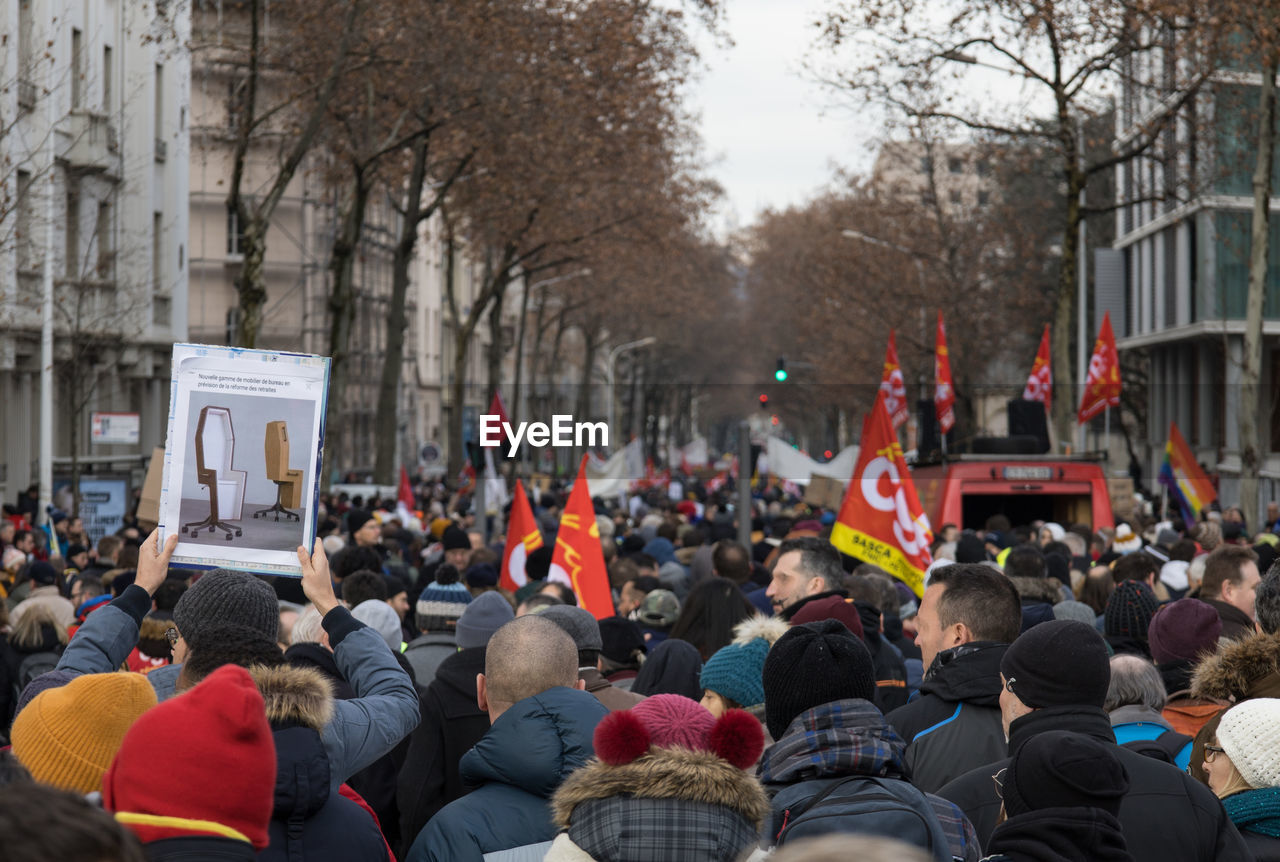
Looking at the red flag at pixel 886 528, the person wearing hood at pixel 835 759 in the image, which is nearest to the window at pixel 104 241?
the red flag at pixel 886 528

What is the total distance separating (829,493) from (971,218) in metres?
23.9

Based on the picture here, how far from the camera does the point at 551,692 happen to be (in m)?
4.39

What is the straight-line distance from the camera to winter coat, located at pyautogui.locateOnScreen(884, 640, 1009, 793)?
16.9 feet

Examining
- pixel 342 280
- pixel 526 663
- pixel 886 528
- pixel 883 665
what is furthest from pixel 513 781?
pixel 342 280

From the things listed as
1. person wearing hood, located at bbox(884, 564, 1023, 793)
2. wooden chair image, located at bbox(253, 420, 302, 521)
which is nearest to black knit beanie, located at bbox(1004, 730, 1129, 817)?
person wearing hood, located at bbox(884, 564, 1023, 793)

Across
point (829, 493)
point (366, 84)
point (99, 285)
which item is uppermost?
point (366, 84)

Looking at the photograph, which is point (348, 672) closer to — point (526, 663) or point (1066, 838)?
point (526, 663)

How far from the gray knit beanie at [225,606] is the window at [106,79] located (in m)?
27.8

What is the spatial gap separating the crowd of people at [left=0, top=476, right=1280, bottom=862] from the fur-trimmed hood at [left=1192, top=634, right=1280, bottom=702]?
1 cm

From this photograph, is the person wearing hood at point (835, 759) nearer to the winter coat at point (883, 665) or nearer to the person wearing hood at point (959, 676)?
the person wearing hood at point (959, 676)

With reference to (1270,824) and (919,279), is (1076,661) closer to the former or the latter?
(1270,824)

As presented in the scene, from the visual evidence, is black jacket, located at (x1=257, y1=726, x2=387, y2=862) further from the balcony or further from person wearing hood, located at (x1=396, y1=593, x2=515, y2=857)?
the balcony

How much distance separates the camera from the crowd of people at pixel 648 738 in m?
2.97

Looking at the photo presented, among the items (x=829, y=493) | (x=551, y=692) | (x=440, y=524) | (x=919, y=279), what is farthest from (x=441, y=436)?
(x=551, y=692)
